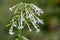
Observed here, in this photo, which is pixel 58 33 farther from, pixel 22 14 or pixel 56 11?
pixel 22 14

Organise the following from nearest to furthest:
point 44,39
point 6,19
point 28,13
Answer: point 28,13, point 6,19, point 44,39

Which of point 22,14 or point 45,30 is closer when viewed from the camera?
point 22,14

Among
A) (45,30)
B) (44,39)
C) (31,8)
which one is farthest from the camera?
(45,30)

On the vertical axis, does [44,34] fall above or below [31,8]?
above

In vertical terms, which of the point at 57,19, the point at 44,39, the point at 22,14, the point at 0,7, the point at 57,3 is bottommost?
the point at 22,14

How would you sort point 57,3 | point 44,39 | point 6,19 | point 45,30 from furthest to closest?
point 57,3 → point 45,30 → point 44,39 → point 6,19

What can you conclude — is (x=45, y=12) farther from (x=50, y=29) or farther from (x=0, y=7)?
(x=0, y=7)

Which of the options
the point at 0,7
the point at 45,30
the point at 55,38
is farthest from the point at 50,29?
the point at 0,7

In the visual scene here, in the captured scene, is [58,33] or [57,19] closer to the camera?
[58,33]

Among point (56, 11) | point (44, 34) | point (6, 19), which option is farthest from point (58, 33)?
point (6, 19)
